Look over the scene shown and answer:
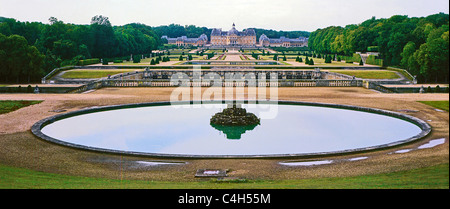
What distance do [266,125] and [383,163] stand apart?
8.10 m

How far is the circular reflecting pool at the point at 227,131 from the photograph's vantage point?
1684 cm

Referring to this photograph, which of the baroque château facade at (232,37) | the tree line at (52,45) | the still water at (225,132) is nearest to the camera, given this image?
the still water at (225,132)

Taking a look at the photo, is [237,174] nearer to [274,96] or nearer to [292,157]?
[292,157]

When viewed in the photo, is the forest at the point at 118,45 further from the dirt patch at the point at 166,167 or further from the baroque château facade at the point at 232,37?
the baroque château facade at the point at 232,37

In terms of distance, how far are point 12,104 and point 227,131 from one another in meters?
14.1

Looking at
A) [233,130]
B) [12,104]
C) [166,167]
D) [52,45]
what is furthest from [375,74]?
[52,45]

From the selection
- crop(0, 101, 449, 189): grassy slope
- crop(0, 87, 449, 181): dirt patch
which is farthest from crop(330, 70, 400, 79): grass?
crop(0, 101, 449, 189): grassy slope

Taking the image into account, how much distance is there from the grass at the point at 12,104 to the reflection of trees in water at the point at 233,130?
11.7m

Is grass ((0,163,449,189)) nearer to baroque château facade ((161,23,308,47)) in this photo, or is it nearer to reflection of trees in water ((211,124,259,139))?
reflection of trees in water ((211,124,259,139))

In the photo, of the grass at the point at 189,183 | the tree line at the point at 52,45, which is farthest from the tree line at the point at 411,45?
the tree line at the point at 52,45

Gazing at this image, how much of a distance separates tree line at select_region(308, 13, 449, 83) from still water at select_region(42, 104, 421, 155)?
5914 mm

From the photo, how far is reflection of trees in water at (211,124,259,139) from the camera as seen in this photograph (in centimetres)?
1953

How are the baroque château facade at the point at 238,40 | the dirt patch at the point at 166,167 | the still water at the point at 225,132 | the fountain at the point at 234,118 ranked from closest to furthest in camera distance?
the dirt patch at the point at 166,167 → the still water at the point at 225,132 → the fountain at the point at 234,118 → the baroque château facade at the point at 238,40
